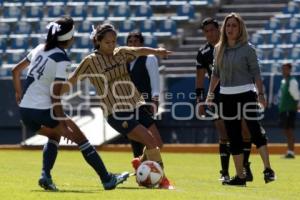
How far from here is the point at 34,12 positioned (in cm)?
3106

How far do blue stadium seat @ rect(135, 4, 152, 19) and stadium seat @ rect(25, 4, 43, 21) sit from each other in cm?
297

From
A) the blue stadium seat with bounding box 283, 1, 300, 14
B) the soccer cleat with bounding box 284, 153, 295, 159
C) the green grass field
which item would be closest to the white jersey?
the green grass field

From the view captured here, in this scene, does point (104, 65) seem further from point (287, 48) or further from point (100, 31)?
point (287, 48)

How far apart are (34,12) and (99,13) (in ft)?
6.82

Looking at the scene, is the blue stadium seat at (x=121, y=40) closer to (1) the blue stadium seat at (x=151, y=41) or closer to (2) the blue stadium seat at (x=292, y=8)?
(1) the blue stadium seat at (x=151, y=41)

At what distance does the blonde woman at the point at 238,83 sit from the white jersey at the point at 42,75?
2.29 m

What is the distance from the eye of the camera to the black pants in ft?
41.9

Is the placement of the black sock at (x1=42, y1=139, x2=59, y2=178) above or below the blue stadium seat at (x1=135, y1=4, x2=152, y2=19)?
above

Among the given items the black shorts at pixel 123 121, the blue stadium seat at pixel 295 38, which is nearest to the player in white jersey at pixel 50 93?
the black shorts at pixel 123 121

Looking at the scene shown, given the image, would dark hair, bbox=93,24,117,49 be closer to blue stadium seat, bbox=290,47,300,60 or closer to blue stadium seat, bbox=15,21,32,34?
Result: blue stadium seat, bbox=290,47,300,60

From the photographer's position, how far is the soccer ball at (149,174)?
12.1 metres

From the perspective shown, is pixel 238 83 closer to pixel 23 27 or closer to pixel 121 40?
pixel 121 40

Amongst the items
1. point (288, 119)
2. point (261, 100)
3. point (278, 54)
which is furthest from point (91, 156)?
point (278, 54)

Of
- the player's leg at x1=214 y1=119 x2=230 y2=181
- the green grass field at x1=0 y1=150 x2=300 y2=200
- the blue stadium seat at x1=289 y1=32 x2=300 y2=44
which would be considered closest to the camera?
the green grass field at x1=0 y1=150 x2=300 y2=200
